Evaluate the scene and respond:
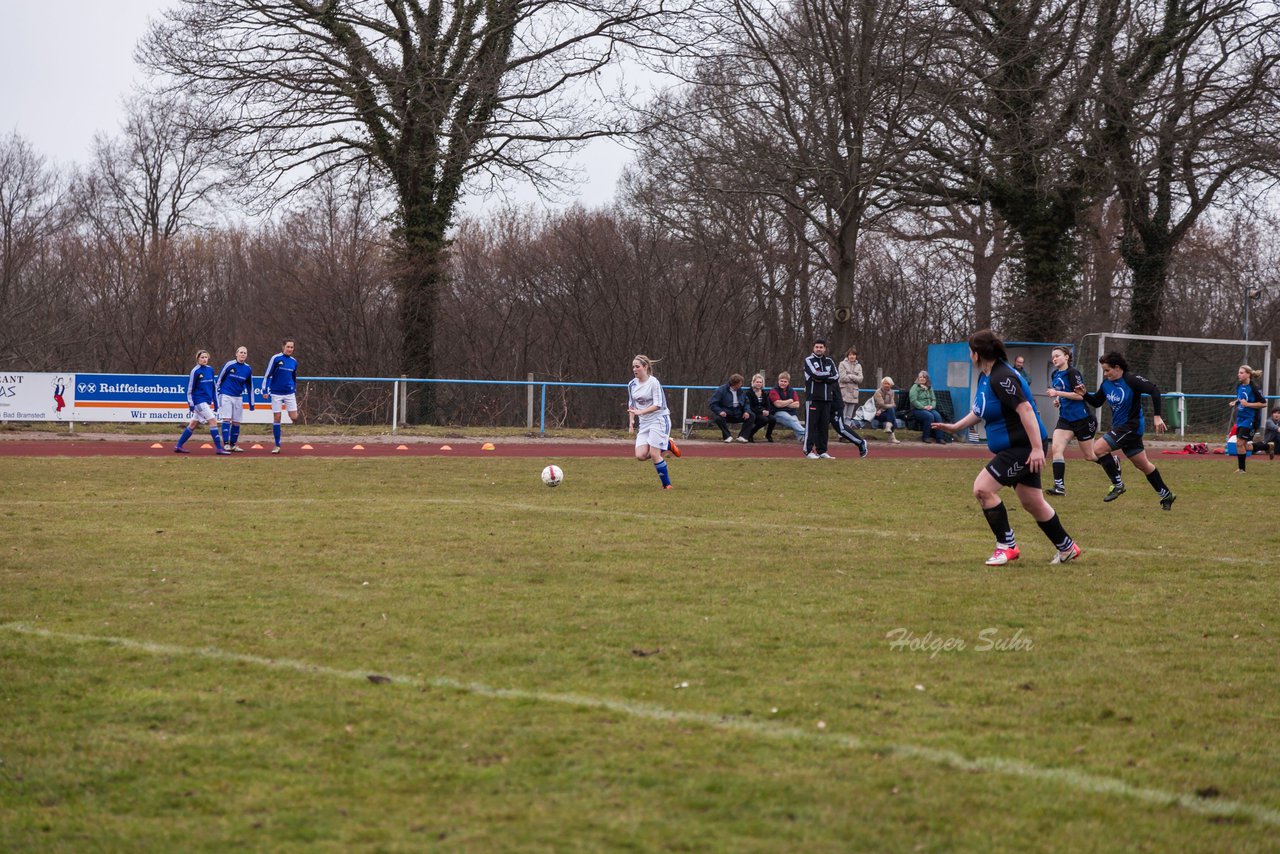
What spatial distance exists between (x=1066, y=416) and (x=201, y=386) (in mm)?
14273

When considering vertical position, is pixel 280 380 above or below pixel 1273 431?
above

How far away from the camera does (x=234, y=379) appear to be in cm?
2184

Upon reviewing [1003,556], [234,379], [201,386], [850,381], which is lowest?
[1003,556]

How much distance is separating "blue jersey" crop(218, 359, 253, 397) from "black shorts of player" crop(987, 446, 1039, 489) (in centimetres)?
1551

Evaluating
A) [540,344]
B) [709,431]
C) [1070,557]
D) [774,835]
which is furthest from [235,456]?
[540,344]

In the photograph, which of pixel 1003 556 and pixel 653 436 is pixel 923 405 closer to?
pixel 653 436

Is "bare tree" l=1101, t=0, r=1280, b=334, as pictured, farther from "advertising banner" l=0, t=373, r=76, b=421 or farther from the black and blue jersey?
"advertising banner" l=0, t=373, r=76, b=421

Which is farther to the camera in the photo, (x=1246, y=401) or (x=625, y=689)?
(x=1246, y=401)

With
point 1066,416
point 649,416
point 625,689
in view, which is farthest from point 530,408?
point 625,689

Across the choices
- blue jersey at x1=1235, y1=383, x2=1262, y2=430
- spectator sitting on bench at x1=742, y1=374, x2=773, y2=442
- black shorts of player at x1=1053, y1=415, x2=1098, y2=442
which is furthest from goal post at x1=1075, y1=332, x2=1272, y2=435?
black shorts of player at x1=1053, y1=415, x2=1098, y2=442

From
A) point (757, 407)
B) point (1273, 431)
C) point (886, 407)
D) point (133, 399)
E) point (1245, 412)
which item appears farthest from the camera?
point (886, 407)

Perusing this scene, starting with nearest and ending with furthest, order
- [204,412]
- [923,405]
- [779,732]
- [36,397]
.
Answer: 1. [779,732]
2. [204,412]
3. [36,397]
4. [923,405]

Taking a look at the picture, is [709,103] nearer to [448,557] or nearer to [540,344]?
[540,344]

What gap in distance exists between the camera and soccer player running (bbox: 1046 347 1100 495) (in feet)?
52.0
